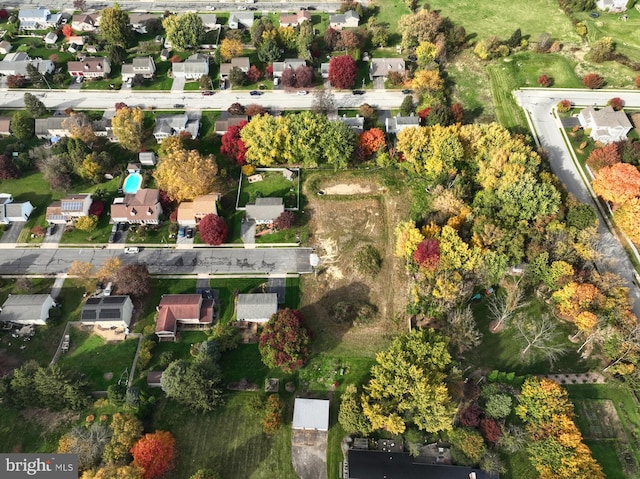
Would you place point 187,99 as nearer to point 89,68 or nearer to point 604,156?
point 89,68

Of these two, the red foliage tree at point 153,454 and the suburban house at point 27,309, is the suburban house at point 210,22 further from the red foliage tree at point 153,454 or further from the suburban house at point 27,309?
the red foliage tree at point 153,454

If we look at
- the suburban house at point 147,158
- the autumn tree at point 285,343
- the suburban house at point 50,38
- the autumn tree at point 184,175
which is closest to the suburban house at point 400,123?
the autumn tree at point 184,175

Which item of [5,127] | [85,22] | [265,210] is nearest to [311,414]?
[265,210]

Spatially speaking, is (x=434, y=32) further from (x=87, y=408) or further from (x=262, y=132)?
(x=87, y=408)

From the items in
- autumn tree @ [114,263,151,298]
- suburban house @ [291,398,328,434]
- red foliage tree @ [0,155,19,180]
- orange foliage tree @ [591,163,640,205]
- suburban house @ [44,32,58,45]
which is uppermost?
suburban house @ [44,32,58,45]

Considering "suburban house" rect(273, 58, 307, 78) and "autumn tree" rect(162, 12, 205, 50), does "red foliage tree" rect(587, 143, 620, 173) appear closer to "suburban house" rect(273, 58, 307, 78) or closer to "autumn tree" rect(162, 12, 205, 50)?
"suburban house" rect(273, 58, 307, 78)

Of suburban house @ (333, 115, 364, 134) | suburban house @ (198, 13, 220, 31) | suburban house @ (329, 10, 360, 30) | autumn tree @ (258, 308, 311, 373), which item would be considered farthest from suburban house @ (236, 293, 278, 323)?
suburban house @ (198, 13, 220, 31)
